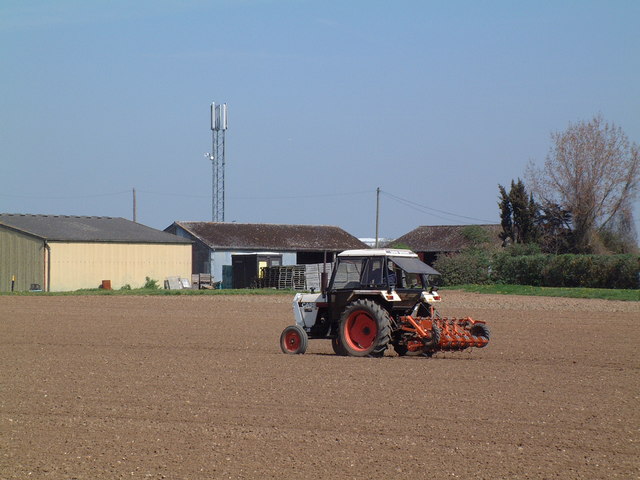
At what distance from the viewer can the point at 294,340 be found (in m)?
17.9

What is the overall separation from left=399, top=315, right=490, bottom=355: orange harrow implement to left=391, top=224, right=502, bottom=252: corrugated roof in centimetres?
5080

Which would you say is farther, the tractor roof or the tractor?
the tractor roof

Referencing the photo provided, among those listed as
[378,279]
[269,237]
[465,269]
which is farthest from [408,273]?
[269,237]

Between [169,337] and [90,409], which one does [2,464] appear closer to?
[90,409]

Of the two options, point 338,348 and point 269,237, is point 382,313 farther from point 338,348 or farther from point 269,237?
point 269,237

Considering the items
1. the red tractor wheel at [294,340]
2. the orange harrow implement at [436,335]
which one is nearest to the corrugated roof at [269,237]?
the red tractor wheel at [294,340]

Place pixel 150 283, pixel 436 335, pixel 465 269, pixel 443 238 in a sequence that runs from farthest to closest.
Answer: pixel 443 238 < pixel 150 283 < pixel 465 269 < pixel 436 335

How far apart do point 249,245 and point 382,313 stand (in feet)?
153

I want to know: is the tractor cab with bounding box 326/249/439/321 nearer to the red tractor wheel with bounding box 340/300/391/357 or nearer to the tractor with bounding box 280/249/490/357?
the tractor with bounding box 280/249/490/357

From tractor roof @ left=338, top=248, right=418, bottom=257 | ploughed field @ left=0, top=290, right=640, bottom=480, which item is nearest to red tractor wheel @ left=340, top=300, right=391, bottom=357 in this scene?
ploughed field @ left=0, top=290, right=640, bottom=480

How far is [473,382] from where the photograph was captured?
538 inches

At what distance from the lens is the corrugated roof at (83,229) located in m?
52.0

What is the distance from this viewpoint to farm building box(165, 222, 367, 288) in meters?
58.4

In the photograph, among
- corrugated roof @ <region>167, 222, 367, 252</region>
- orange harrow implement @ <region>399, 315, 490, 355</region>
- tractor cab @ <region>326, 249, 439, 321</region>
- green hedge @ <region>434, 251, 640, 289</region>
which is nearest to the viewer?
orange harrow implement @ <region>399, 315, 490, 355</region>
